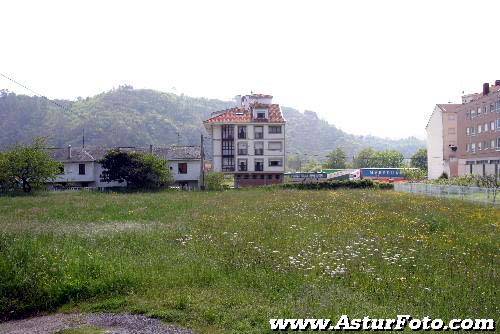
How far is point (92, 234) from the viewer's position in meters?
15.9

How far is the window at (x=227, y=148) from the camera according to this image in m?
65.9

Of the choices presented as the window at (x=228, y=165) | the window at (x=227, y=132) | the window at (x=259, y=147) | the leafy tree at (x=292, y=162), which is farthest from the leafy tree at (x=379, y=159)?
the window at (x=227, y=132)

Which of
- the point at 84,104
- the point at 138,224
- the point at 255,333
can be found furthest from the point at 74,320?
the point at 84,104

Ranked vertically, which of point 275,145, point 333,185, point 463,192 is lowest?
point 333,185

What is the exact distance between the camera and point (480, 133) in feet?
206

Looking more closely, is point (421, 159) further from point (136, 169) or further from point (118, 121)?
point (136, 169)

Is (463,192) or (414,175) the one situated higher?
(414,175)

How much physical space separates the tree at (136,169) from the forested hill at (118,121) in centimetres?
1795

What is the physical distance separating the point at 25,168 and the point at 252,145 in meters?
29.7

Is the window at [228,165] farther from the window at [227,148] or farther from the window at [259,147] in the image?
the window at [259,147]

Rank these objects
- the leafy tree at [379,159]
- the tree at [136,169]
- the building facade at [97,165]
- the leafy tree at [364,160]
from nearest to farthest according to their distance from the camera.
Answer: the tree at [136,169], the building facade at [97,165], the leafy tree at [379,159], the leafy tree at [364,160]

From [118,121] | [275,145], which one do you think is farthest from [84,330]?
[118,121]

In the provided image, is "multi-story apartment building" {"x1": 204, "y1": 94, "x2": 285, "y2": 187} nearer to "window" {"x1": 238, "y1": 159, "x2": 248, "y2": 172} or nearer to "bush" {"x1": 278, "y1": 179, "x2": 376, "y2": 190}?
"window" {"x1": 238, "y1": 159, "x2": 248, "y2": 172}

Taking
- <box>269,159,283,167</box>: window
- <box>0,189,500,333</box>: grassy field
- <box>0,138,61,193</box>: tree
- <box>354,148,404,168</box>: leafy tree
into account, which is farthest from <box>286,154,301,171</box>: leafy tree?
<box>0,189,500,333</box>: grassy field
